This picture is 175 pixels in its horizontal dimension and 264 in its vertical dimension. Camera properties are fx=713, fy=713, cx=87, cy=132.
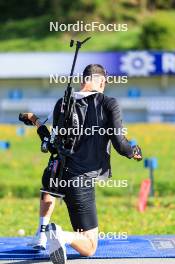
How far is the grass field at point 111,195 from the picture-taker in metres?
10.1

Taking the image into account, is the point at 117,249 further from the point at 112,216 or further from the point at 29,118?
the point at 112,216

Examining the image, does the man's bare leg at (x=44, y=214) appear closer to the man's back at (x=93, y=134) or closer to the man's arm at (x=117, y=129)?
the man's back at (x=93, y=134)

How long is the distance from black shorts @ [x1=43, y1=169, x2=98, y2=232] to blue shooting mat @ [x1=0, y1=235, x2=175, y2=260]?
46cm

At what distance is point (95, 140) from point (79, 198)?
20.7 inches

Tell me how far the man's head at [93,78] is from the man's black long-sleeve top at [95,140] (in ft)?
0.29

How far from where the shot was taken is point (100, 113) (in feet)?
20.4

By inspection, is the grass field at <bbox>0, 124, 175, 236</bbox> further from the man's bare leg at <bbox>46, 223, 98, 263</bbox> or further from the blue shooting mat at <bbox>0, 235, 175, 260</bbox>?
the man's bare leg at <bbox>46, 223, 98, 263</bbox>

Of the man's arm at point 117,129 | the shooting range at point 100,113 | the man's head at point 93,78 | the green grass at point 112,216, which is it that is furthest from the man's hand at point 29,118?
the green grass at point 112,216

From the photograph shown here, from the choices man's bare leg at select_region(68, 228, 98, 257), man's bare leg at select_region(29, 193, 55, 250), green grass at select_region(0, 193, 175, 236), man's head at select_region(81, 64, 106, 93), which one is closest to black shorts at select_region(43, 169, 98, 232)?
man's bare leg at select_region(68, 228, 98, 257)

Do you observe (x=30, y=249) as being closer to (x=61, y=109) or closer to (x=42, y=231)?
(x=42, y=231)

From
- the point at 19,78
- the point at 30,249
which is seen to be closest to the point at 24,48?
the point at 19,78

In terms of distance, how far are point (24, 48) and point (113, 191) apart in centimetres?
3547

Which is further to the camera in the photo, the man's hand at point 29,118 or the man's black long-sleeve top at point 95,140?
the man's hand at point 29,118

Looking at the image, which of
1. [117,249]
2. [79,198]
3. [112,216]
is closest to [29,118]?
[79,198]
